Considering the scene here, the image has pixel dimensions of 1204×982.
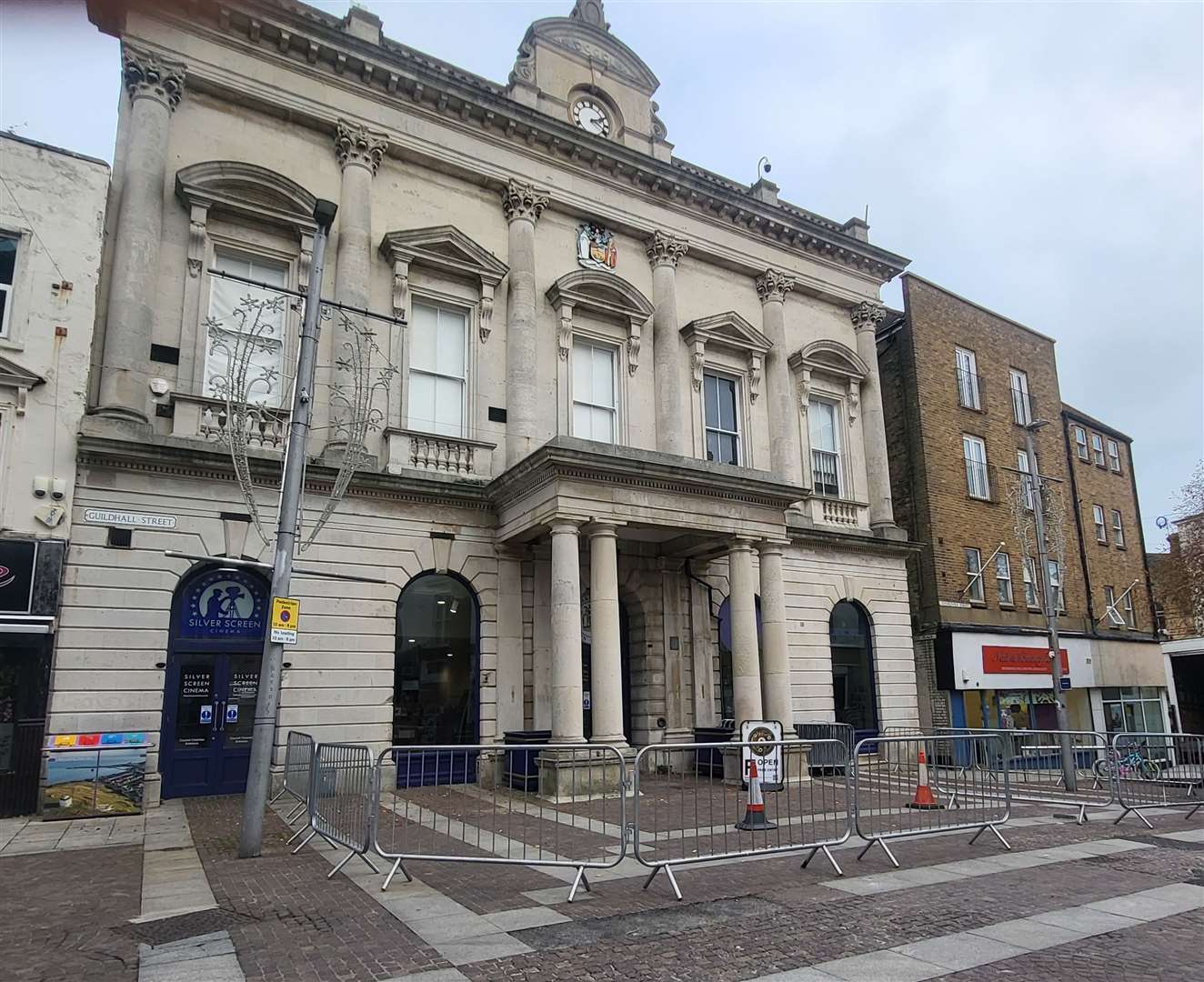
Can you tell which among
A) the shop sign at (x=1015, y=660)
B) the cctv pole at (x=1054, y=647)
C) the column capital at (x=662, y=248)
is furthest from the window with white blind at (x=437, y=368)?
the shop sign at (x=1015, y=660)

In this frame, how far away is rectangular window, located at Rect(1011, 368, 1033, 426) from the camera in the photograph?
99.2ft

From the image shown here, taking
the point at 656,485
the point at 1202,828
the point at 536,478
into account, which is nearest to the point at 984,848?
the point at 1202,828

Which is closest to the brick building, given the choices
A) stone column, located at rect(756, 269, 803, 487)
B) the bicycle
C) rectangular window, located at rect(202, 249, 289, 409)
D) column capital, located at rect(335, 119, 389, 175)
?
stone column, located at rect(756, 269, 803, 487)

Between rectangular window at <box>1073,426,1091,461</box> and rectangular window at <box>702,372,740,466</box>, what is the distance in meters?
18.0

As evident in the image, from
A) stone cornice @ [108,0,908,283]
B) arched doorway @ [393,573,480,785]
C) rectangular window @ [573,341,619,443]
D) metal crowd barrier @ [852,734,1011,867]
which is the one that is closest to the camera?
metal crowd barrier @ [852,734,1011,867]

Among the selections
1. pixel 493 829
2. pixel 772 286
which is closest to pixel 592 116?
pixel 772 286

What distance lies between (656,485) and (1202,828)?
998cm

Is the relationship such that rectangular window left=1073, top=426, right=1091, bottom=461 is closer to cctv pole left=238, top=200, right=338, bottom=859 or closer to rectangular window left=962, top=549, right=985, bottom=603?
rectangular window left=962, top=549, right=985, bottom=603

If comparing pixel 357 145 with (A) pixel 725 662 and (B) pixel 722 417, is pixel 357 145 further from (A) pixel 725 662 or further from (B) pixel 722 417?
(A) pixel 725 662

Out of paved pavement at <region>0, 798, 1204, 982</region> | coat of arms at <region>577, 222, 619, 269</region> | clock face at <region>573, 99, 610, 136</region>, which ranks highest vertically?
clock face at <region>573, 99, 610, 136</region>

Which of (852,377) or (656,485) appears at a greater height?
(852,377)

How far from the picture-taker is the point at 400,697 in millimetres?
16297

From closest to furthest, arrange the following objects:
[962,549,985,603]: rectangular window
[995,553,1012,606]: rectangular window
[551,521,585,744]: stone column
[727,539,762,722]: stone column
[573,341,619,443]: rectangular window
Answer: [551,521,585,744]: stone column
[727,539,762,722]: stone column
[573,341,619,443]: rectangular window
[962,549,985,603]: rectangular window
[995,553,1012,606]: rectangular window

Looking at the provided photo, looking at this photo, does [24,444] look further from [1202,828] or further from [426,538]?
[1202,828]
